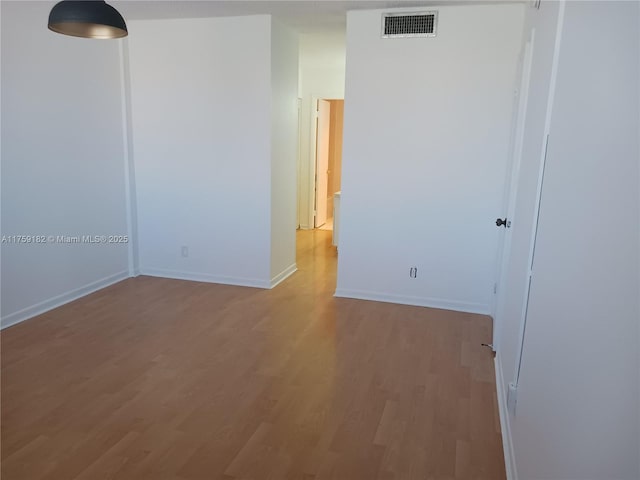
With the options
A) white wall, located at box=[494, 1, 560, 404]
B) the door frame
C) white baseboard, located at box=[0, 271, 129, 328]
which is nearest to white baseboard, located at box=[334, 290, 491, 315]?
white wall, located at box=[494, 1, 560, 404]

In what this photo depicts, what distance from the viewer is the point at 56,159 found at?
424 cm

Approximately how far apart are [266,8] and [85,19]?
214 centimetres

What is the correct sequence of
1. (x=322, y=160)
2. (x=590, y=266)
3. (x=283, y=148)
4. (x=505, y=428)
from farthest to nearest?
(x=322, y=160) < (x=283, y=148) < (x=505, y=428) < (x=590, y=266)

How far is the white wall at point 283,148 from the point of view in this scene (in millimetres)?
4793

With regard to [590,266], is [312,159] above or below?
above

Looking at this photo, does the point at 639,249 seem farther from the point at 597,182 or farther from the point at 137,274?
the point at 137,274

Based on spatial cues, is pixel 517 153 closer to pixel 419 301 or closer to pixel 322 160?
pixel 419 301

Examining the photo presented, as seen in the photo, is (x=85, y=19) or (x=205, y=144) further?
(x=205, y=144)

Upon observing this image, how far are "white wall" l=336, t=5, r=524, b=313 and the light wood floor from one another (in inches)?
14.5

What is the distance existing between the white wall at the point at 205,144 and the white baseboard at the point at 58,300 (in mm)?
511

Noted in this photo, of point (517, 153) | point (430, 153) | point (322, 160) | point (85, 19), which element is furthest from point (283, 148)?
point (322, 160)

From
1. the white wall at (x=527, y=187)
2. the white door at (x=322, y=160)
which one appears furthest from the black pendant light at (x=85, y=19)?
the white door at (x=322, y=160)

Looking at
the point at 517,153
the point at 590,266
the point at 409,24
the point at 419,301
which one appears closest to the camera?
the point at 590,266

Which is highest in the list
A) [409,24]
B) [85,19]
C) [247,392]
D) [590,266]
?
[409,24]
